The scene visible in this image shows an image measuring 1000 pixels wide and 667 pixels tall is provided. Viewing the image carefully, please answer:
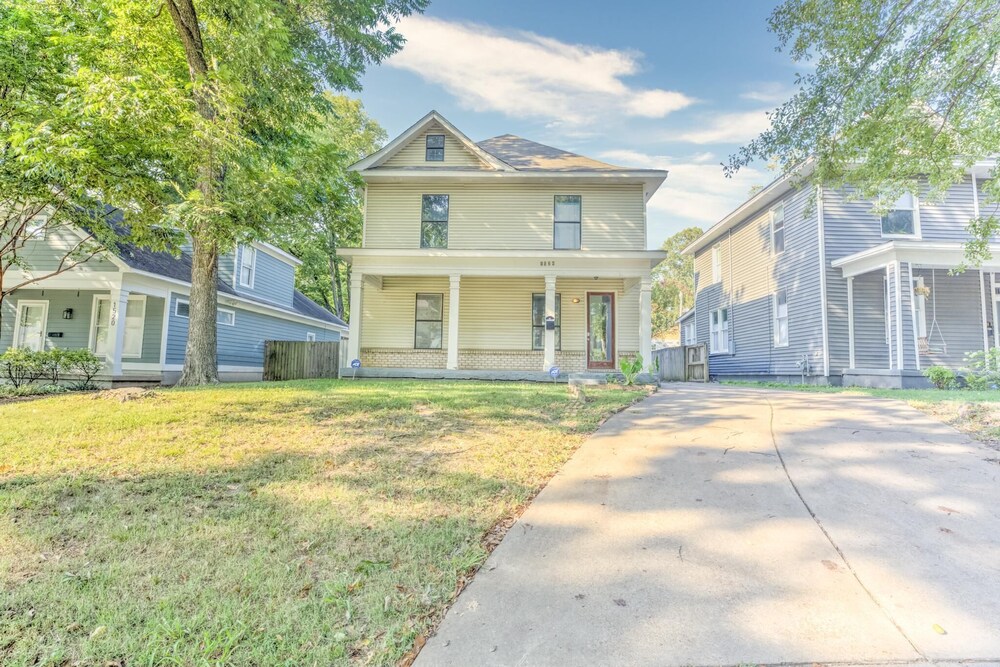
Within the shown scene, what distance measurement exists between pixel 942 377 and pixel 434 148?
13424mm

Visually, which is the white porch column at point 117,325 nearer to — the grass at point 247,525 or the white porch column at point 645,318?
the grass at point 247,525

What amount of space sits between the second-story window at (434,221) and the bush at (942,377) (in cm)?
1195

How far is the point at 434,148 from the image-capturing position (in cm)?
1344

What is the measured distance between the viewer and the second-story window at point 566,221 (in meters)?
13.2

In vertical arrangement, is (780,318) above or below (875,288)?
below

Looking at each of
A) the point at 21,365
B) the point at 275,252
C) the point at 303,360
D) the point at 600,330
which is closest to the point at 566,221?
the point at 600,330

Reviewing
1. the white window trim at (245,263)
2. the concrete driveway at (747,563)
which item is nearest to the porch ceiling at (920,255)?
the concrete driveway at (747,563)

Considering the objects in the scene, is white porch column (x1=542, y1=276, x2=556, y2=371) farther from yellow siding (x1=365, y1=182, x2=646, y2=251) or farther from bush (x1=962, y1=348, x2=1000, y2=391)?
bush (x1=962, y1=348, x2=1000, y2=391)

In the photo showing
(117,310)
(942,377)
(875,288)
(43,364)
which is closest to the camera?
(942,377)

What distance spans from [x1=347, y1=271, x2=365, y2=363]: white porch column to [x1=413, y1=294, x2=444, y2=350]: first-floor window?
1689 mm

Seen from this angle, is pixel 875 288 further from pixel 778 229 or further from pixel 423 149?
pixel 423 149

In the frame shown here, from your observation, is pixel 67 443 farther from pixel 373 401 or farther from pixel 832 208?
pixel 832 208

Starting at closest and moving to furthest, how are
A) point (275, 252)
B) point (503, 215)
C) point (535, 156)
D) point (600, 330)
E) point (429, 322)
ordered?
point (503, 215), point (600, 330), point (429, 322), point (535, 156), point (275, 252)

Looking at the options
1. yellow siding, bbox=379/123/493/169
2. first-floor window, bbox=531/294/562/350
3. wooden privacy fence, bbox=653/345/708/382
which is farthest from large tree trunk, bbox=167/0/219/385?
wooden privacy fence, bbox=653/345/708/382
